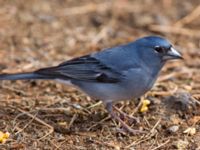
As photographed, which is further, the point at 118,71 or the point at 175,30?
the point at 175,30

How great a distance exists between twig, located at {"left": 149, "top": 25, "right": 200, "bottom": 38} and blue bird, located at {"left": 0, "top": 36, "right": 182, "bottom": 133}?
2656mm

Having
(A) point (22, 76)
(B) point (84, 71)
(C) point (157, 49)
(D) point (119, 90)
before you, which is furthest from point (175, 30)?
(A) point (22, 76)

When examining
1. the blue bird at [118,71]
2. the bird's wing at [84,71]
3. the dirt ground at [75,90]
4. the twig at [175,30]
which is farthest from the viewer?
the twig at [175,30]

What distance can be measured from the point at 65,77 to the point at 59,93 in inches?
24.3

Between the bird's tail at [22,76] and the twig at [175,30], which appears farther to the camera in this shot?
the twig at [175,30]

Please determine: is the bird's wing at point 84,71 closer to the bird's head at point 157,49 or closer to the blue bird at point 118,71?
the blue bird at point 118,71

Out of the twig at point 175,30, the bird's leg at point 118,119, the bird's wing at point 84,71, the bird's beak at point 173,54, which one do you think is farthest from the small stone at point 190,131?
the twig at point 175,30

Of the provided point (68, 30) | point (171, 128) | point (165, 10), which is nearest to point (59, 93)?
point (171, 128)

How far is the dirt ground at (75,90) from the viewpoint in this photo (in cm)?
502

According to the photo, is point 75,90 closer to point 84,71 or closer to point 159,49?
point 84,71

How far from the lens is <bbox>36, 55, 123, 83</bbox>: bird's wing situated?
533 cm

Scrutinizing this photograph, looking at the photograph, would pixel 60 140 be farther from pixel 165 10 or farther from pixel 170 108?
pixel 165 10

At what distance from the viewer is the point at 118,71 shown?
524 centimetres

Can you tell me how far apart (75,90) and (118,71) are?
991 millimetres
